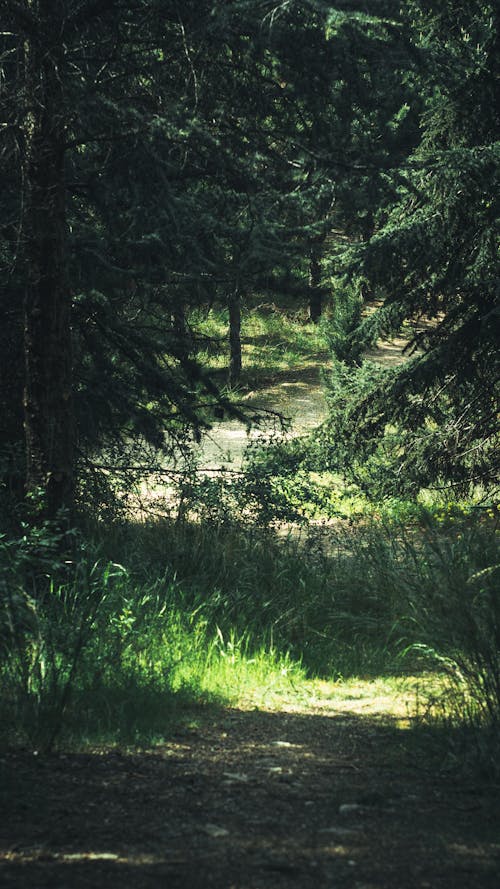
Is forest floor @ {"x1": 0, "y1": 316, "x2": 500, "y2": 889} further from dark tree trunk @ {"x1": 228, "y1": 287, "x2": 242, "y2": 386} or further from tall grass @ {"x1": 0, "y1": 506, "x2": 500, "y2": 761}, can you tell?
dark tree trunk @ {"x1": 228, "y1": 287, "x2": 242, "y2": 386}

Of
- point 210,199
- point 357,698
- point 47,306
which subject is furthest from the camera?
point 210,199

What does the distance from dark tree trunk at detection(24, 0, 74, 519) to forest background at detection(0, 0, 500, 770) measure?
2cm

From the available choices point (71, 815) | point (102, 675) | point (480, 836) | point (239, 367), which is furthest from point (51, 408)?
point (239, 367)

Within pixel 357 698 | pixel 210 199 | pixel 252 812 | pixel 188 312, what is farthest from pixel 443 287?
pixel 252 812

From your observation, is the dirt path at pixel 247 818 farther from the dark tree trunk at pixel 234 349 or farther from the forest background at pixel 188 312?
the dark tree trunk at pixel 234 349

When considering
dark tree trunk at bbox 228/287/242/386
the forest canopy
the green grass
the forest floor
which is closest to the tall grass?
the forest floor

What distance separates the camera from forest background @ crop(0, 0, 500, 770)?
4.47m

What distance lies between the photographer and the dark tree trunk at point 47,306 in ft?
18.2

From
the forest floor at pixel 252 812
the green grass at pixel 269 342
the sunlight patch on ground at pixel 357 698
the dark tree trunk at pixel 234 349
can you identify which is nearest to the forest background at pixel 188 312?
the sunlight patch on ground at pixel 357 698

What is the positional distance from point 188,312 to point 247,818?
649cm

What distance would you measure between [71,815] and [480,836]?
4.40 feet

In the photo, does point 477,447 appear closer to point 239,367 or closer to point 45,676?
point 45,676

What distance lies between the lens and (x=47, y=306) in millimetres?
5609

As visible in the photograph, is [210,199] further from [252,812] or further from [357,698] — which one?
[252,812]
